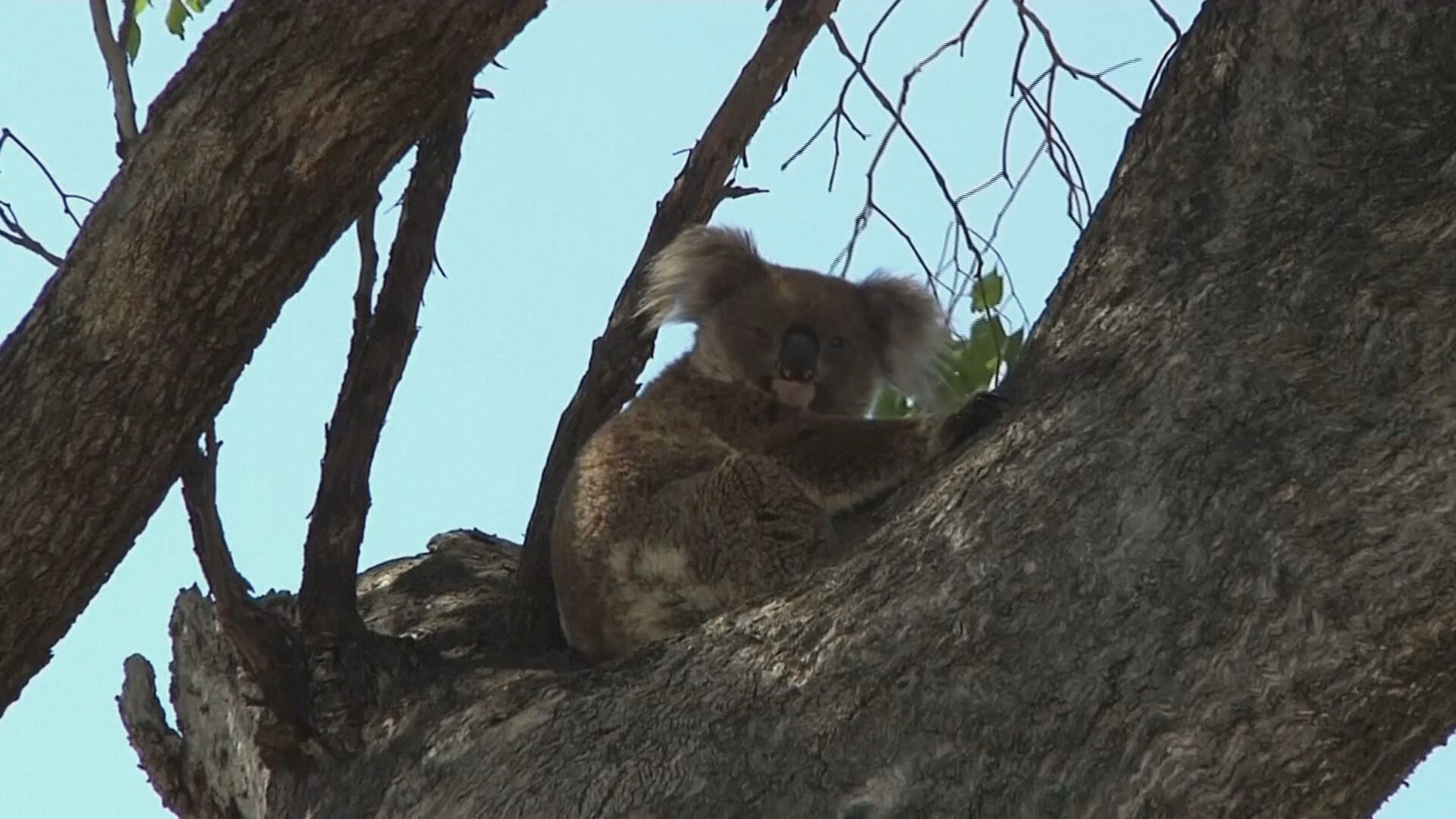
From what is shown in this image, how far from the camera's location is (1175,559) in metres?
2.29

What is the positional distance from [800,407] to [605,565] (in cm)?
85

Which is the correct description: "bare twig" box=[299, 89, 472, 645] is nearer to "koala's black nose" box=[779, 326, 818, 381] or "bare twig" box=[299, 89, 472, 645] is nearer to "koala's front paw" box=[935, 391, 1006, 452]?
"koala's front paw" box=[935, 391, 1006, 452]

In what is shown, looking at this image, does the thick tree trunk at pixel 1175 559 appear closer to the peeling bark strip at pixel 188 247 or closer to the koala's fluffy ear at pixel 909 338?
the peeling bark strip at pixel 188 247

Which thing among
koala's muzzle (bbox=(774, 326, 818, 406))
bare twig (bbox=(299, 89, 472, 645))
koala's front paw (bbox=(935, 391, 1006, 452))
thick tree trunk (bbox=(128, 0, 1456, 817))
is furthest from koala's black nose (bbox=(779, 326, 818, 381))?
thick tree trunk (bbox=(128, 0, 1456, 817))

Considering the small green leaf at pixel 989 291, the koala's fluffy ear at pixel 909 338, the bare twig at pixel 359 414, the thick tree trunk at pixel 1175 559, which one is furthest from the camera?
the koala's fluffy ear at pixel 909 338

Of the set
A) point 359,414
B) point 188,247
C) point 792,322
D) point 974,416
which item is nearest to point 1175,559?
point 974,416

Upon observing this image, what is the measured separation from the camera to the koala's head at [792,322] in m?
4.44

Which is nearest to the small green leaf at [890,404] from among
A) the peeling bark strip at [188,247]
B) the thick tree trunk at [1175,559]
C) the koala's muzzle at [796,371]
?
the koala's muzzle at [796,371]

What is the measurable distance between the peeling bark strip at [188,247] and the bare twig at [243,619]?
0.11 metres

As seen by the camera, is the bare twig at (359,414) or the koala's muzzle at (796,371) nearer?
the bare twig at (359,414)

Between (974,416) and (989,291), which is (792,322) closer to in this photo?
(989,291)

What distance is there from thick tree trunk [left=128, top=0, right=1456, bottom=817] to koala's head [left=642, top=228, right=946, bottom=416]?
1.68 m

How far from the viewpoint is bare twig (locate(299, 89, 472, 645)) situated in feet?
10.5

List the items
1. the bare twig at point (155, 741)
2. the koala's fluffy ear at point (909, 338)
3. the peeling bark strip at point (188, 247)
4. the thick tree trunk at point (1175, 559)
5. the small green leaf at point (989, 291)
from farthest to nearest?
the koala's fluffy ear at point (909, 338)
the small green leaf at point (989, 291)
the bare twig at point (155, 741)
the peeling bark strip at point (188, 247)
the thick tree trunk at point (1175, 559)
